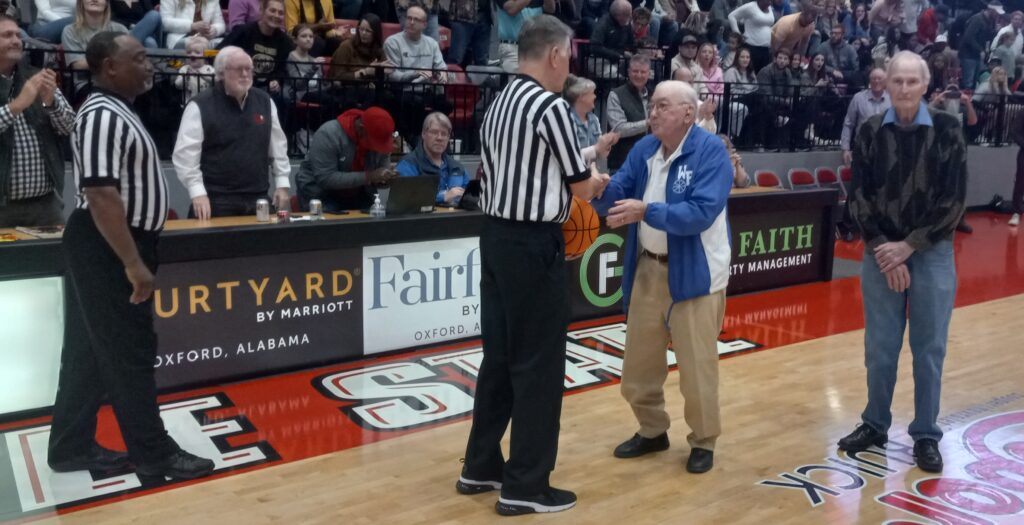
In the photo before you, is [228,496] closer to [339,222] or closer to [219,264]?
Result: [219,264]

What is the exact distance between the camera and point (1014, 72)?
1700cm

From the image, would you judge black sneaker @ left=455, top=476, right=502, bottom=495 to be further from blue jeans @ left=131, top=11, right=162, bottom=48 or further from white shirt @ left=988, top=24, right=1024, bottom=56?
white shirt @ left=988, top=24, right=1024, bottom=56

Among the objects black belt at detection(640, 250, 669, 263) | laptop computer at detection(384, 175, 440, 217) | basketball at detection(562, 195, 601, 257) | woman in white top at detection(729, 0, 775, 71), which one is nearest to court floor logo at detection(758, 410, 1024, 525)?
black belt at detection(640, 250, 669, 263)

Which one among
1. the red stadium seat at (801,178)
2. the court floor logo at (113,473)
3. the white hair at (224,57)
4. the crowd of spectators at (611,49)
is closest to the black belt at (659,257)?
the crowd of spectators at (611,49)

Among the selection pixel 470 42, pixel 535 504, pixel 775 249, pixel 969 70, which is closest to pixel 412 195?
pixel 535 504

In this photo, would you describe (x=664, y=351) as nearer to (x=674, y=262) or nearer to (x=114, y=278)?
(x=674, y=262)

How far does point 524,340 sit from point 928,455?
6.79ft

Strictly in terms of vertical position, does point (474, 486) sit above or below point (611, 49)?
below

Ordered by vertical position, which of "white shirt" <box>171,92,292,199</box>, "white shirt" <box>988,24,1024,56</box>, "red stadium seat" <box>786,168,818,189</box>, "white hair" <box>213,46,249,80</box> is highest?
"white shirt" <box>988,24,1024,56</box>

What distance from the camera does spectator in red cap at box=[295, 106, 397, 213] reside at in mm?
6648

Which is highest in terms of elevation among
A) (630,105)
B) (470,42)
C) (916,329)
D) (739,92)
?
(470,42)

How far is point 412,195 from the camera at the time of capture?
6.42 m

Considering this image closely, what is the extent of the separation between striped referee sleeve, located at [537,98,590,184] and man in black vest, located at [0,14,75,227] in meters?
2.99

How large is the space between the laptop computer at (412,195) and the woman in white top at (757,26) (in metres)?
8.52
